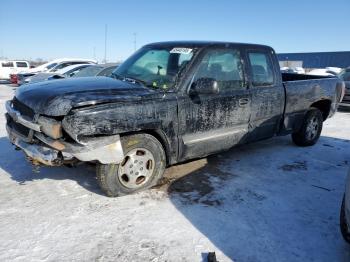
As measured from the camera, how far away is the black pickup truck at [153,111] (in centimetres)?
362

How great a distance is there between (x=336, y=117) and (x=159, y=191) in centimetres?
795

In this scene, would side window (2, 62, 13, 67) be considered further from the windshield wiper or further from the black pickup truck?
the windshield wiper

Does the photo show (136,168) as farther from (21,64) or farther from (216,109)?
(21,64)

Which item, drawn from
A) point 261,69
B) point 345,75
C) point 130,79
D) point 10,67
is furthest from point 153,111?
point 10,67

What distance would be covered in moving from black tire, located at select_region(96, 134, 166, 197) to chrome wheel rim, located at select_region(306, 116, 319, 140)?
3.45m

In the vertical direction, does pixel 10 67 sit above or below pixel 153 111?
below

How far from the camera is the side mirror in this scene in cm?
424

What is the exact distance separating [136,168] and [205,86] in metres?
1.27

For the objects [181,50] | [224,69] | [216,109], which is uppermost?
[181,50]

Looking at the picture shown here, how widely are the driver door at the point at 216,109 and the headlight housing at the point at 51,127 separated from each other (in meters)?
1.43

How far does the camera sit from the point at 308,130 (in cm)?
655

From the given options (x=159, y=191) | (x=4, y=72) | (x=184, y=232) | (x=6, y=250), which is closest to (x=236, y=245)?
(x=184, y=232)

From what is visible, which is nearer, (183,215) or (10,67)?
(183,215)

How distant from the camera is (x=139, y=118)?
12.8 ft
